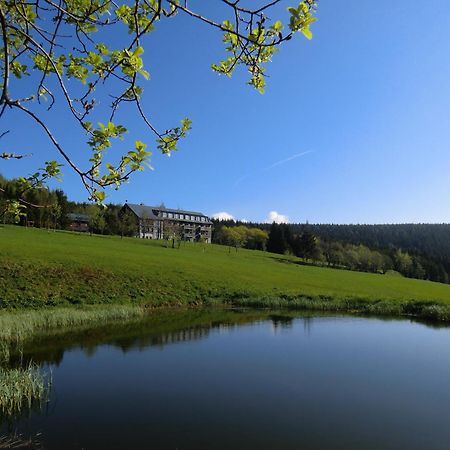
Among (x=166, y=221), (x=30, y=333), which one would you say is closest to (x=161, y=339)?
(x=30, y=333)

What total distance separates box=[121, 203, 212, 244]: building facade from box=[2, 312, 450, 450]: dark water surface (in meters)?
73.3

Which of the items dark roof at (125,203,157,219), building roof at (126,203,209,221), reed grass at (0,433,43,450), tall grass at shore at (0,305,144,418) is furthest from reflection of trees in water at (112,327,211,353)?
dark roof at (125,203,157,219)

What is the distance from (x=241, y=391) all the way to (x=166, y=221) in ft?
267

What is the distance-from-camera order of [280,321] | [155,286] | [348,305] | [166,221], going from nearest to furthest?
[280,321] < [155,286] < [348,305] < [166,221]

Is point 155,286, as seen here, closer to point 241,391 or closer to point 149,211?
point 241,391

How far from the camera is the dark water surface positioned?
11320 mm

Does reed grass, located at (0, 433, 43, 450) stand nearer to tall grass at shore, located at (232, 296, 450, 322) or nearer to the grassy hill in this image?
the grassy hill

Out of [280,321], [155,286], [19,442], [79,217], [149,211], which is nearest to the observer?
[19,442]

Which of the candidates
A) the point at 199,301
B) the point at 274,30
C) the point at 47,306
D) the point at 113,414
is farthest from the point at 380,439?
the point at 199,301

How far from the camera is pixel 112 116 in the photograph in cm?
354

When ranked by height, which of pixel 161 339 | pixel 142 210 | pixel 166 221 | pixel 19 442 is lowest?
pixel 19 442

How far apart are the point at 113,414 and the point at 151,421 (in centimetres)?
125

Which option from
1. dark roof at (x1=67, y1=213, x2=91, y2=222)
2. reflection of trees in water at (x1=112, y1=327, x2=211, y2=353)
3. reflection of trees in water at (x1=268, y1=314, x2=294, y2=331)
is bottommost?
reflection of trees in water at (x1=112, y1=327, x2=211, y2=353)

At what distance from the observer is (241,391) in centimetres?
1485
